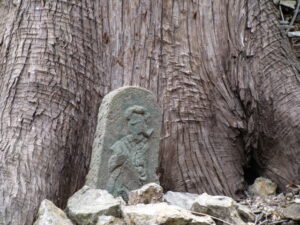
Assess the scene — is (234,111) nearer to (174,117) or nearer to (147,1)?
(174,117)

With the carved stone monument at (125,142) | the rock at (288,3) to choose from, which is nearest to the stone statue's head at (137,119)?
the carved stone monument at (125,142)

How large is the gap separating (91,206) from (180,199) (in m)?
0.91

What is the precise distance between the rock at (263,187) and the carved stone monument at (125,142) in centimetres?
104

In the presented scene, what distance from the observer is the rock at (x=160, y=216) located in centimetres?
354

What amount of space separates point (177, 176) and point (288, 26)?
2.76 metres

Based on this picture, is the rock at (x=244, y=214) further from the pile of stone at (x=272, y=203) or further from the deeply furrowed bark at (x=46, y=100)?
the deeply furrowed bark at (x=46, y=100)

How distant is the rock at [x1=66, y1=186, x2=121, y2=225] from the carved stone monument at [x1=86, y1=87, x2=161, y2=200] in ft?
0.73

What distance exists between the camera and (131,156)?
14.3 ft

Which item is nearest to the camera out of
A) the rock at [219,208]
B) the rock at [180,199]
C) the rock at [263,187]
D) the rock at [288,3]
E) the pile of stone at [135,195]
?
the pile of stone at [135,195]

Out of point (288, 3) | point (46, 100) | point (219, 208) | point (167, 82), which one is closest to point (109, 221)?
point (219, 208)

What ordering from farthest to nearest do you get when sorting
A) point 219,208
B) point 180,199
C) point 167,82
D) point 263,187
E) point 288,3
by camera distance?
point 288,3
point 263,187
point 167,82
point 180,199
point 219,208

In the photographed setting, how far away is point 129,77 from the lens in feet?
16.2

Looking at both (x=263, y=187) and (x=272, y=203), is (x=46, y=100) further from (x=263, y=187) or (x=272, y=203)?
(x=263, y=187)

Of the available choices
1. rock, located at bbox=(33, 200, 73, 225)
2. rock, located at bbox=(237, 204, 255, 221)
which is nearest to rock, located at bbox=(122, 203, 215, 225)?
rock, located at bbox=(33, 200, 73, 225)
